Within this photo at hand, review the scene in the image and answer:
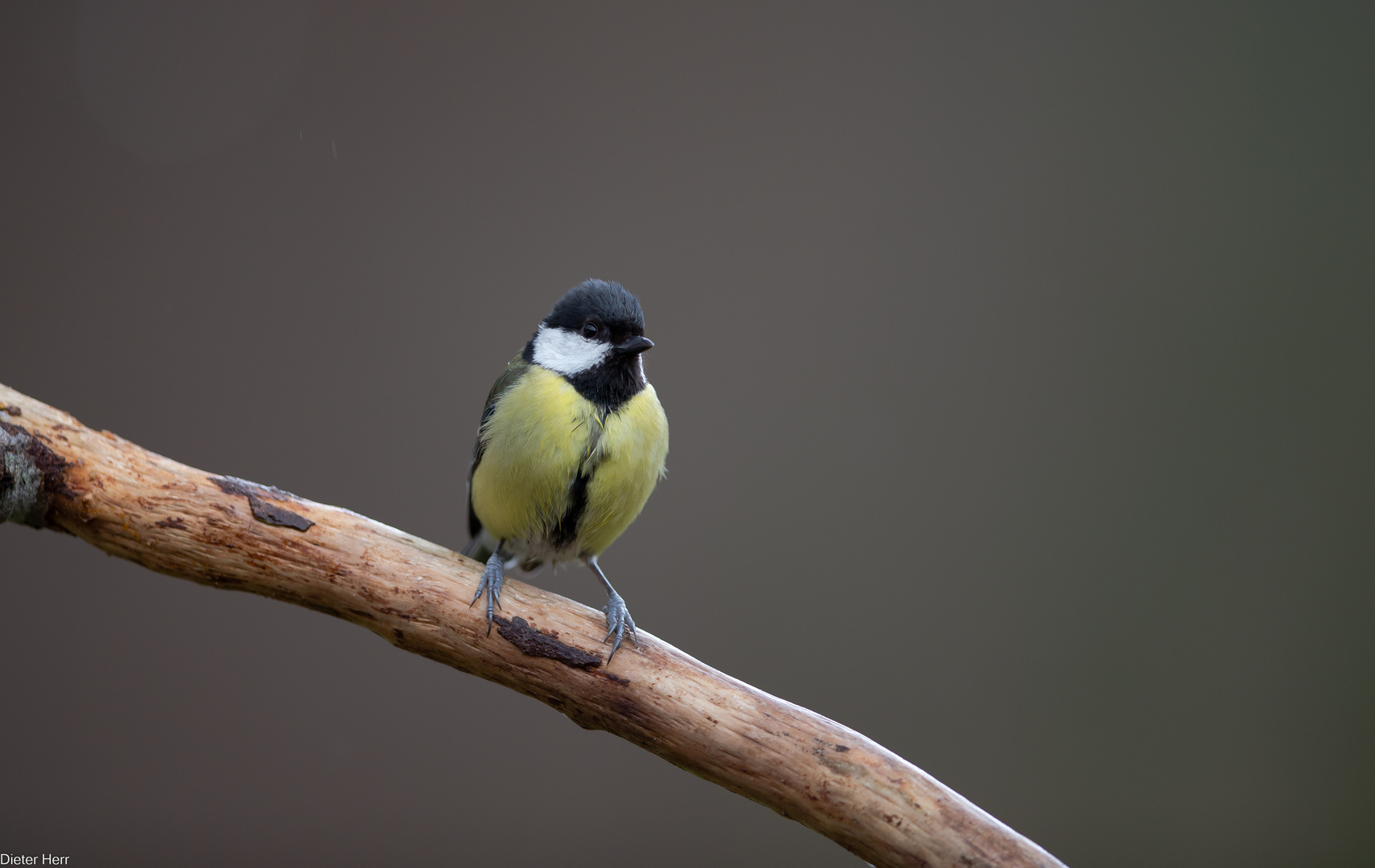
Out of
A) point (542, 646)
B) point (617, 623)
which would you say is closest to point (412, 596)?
point (542, 646)

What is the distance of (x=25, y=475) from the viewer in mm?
1273

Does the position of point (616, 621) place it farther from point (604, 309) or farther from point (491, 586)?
point (604, 309)

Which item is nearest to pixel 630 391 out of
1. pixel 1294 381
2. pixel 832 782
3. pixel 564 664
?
pixel 564 664

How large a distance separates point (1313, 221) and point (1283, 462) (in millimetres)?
867

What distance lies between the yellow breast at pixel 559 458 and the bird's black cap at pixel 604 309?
0.36ft

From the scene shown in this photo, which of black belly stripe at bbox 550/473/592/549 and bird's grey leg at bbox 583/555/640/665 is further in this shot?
black belly stripe at bbox 550/473/592/549

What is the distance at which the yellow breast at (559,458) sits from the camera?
4.59 ft

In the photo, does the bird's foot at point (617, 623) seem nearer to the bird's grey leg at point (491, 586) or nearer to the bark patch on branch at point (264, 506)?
the bird's grey leg at point (491, 586)

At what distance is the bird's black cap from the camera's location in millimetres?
1459

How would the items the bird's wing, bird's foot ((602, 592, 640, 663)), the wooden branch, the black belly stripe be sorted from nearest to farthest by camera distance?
1. the wooden branch
2. bird's foot ((602, 592, 640, 663))
3. the black belly stripe
4. the bird's wing

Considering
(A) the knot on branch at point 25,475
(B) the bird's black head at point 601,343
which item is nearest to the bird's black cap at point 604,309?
(B) the bird's black head at point 601,343

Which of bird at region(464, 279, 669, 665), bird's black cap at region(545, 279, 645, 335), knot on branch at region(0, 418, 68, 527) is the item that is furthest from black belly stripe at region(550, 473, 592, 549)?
knot on branch at region(0, 418, 68, 527)

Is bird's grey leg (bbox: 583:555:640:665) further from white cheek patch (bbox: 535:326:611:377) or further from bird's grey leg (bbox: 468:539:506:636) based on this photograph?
white cheek patch (bbox: 535:326:611:377)

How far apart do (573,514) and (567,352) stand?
30 cm
